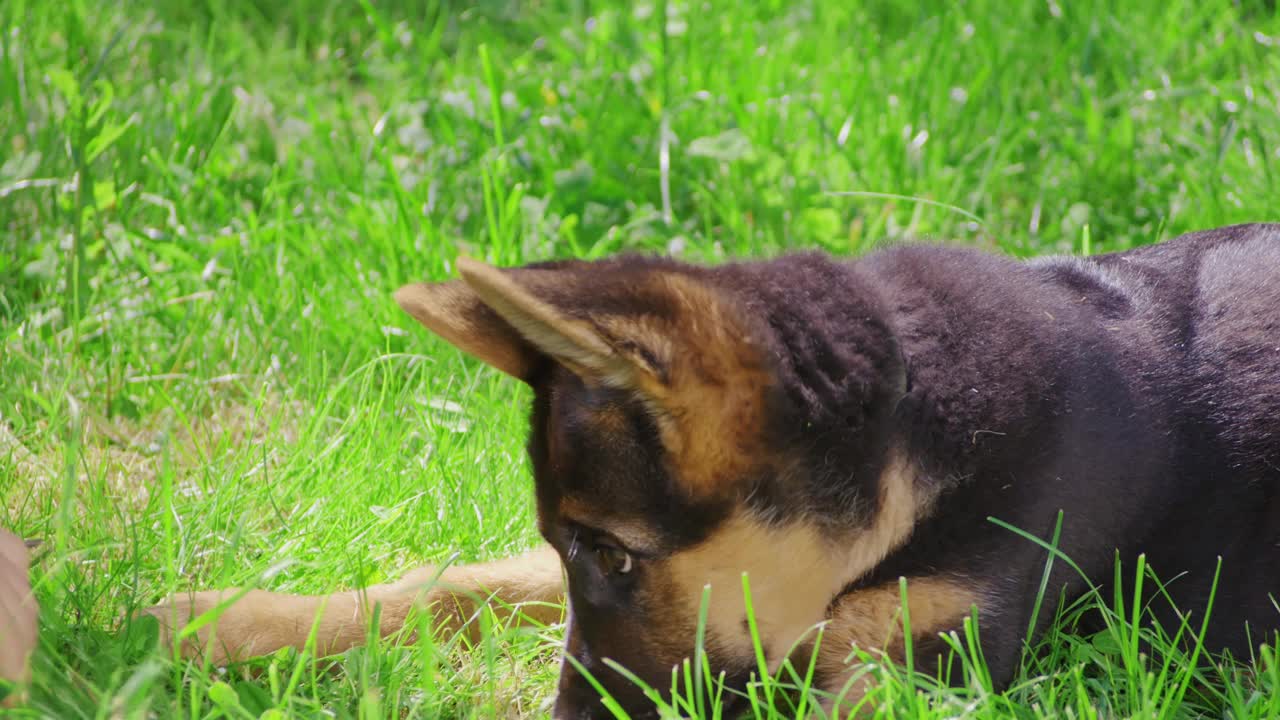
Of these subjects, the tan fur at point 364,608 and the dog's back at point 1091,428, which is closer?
the dog's back at point 1091,428

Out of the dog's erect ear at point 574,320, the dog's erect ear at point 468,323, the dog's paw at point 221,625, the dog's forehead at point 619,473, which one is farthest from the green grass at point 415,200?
the dog's erect ear at point 574,320

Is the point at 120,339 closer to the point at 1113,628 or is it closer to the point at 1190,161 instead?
the point at 1113,628

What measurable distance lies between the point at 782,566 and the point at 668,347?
Result: 1.69 ft

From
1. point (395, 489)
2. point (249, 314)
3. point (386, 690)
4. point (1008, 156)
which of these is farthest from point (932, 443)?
point (1008, 156)

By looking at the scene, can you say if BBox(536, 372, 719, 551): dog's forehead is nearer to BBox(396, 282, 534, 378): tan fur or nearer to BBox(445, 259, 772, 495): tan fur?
BBox(445, 259, 772, 495): tan fur

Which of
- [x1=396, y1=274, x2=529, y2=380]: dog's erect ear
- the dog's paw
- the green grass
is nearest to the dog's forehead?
[x1=396, y1=274, x2=529, y2=380]: dog's erect ear

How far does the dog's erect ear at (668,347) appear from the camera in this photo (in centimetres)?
248

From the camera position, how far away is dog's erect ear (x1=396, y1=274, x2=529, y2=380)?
9.31 ft

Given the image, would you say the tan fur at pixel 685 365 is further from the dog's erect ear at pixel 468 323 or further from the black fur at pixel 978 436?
the dog's erect ear at pixel 468 323

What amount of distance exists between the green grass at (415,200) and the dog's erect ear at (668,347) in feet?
2.69

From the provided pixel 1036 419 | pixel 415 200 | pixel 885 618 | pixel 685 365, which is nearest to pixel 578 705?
pixel 885 618

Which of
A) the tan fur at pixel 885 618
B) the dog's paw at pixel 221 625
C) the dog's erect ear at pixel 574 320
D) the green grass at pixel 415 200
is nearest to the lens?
the dog's erect ear at pixel 574 320

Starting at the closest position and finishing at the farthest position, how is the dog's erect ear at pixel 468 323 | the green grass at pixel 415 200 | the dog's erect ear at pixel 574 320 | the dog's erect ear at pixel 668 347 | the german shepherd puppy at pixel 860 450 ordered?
the dog's erect ear at pixel 574 320, the dog's erect ear at pixel 668 347, the german shepherd puppy at pixel 860 450, the dog's erect ear at pixel 468 323, the green grass at pixel 415 200

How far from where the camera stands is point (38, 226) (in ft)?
16.9
